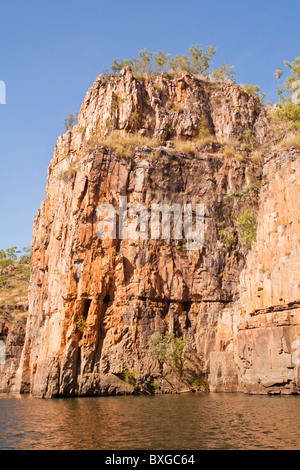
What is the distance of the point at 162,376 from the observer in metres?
41.5

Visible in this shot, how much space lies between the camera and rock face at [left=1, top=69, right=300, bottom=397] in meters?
34.6

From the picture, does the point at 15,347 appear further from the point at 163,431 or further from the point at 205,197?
the point at 163,431

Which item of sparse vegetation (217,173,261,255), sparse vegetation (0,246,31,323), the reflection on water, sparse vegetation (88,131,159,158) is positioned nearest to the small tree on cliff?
sparse vegetation (217,173,261,255)

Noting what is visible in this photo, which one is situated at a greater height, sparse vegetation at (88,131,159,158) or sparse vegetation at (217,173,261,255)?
sparse vegetation at (88,131,159,158)

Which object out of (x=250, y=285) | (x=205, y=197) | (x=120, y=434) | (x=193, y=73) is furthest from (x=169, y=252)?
(x=193, y=73)

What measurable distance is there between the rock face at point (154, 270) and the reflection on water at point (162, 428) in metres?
10.4

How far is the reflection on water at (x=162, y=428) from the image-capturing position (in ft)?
48.6

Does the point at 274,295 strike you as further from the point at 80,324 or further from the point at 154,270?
the point at 80,324
